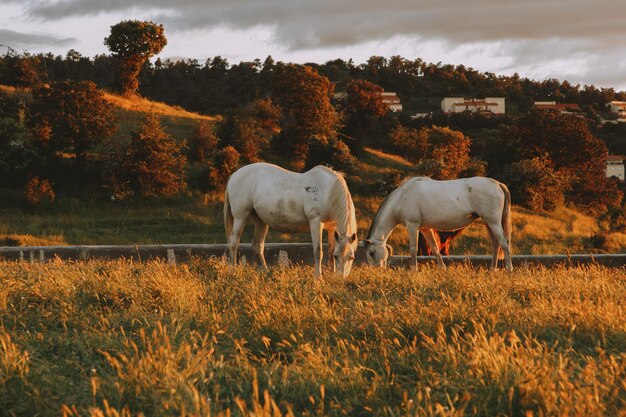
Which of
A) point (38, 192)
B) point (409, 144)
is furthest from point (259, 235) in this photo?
point (409, 144)

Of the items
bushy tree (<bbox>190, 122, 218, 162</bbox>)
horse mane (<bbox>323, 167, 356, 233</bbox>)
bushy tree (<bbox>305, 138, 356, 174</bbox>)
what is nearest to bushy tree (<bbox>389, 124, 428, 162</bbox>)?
bushy tree (<bbox>305, 138, 356, 174</bbox>)

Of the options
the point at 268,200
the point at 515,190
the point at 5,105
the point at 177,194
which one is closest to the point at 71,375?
the point at 268,200

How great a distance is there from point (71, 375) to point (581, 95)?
14334 cm

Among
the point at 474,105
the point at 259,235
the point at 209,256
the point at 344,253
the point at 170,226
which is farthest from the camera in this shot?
the point at 474,105

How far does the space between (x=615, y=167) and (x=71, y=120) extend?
69.9 meters

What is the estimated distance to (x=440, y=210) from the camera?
50.9 feet

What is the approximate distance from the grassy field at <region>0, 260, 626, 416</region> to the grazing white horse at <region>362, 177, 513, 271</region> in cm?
623

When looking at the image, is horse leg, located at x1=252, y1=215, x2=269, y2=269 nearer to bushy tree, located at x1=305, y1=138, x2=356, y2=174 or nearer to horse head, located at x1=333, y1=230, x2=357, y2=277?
horse head, located at x1=333, y1=230, x2=357, y2=277

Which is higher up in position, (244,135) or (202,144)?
(244,135)

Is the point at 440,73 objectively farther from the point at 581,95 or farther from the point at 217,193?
the point at 217,193

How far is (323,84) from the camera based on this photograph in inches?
1854

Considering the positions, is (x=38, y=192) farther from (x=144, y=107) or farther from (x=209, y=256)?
(x=144, y=107)

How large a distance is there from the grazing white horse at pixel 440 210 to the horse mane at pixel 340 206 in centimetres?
281

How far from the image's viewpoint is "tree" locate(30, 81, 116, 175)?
108 feet
